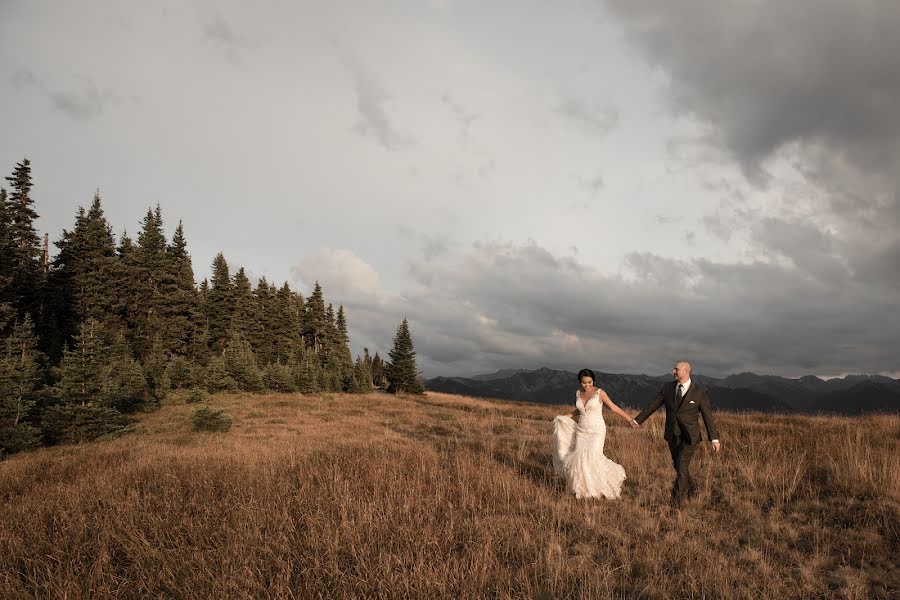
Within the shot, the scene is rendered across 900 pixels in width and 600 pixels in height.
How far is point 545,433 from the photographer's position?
15.4m

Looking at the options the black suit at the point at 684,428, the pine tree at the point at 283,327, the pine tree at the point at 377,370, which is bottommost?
the pine tree at the point at 377,370

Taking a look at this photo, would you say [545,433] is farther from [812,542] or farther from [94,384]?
[94,384]

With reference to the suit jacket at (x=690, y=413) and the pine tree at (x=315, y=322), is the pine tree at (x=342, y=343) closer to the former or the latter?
the pine tree at (x=315, y=322)

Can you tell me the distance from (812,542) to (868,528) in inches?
42.0

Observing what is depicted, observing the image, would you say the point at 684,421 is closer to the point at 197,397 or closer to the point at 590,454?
the point at 590,454

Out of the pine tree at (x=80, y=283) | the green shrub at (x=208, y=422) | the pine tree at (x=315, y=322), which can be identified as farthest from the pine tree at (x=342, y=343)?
the green shrub at (x=208, y=422)

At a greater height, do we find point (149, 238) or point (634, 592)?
point (149, 238)

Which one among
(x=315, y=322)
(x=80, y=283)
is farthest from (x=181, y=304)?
(x=315, y=322)

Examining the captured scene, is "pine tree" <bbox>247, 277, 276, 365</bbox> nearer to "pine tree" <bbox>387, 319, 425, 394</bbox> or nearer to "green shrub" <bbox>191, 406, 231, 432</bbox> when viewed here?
"pine tree" <bbox>387, 319, 425, 394</bbox>

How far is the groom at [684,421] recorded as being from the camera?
7.01m

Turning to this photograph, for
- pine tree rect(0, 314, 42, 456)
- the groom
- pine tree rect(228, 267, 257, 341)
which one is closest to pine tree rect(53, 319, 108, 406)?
pine tree rect(0, 314, 42, 456)

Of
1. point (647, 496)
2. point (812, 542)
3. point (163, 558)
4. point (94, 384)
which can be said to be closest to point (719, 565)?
point (812, 542)

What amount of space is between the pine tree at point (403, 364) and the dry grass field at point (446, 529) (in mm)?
41632

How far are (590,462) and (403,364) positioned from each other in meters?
45.4
